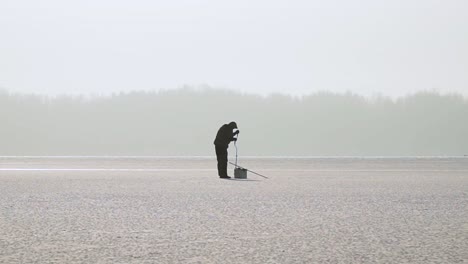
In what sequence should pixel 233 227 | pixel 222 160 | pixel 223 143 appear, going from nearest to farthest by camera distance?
pixel 233 227, pixel 222 160, pixel 223 143

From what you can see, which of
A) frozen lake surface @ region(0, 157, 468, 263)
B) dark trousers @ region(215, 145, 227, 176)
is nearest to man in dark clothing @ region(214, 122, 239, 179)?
dark trousers @ region(215, 145, 227, 176)

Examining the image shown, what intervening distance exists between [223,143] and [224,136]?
0.63 ft

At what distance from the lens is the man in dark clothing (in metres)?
17.1

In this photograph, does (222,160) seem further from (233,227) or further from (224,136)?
(233,227)

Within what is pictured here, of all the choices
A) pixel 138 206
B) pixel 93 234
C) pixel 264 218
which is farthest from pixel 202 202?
pixel 93 234

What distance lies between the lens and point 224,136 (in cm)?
1733

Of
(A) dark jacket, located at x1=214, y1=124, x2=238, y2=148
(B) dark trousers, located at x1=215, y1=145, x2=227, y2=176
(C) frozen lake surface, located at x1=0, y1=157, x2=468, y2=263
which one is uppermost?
(A) dark jacket, located at x1=214, y1=124, x2=238, y2=148

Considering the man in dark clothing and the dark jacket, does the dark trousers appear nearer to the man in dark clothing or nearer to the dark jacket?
the man in dark clothing

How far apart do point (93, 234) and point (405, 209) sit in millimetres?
4513

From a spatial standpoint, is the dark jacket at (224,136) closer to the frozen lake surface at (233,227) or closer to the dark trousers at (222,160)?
the dark trousers at (222,160)

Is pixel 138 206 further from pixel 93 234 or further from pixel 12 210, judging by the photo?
pixel 93 234

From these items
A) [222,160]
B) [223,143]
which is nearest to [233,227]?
[222,160]

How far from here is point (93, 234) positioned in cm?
625

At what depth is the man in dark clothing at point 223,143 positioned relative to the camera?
17125 millimetres
